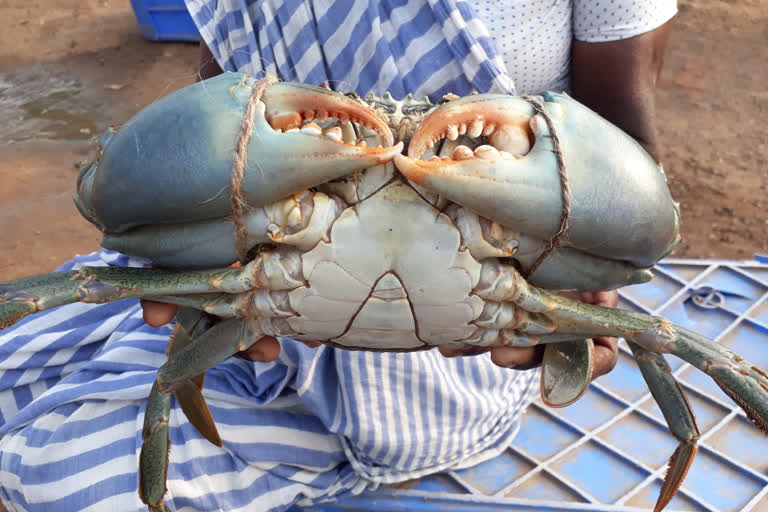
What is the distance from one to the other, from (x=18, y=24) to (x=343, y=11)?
17.9 feet

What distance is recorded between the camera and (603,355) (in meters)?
1.78

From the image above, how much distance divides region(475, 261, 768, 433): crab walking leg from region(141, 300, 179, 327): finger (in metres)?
0.60

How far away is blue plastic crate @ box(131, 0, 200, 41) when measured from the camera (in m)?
5.39

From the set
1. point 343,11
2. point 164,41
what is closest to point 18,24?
point 164,41

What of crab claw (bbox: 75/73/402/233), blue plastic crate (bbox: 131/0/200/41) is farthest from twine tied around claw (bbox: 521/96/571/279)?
blue plastic crate (bbox: 131/0/200/41)

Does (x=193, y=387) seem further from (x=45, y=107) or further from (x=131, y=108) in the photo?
(x=45, y=107)

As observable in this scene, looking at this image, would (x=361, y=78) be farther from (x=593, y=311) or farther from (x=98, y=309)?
(x=98, y=309)

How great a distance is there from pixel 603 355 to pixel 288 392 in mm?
753

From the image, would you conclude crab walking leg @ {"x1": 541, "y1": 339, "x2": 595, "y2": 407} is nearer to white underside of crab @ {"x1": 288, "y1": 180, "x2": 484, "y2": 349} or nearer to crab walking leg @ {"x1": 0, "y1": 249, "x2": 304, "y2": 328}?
white underside of crab @ {"x1": 288, "y1": 180, "x2": 484, "y2": 349}

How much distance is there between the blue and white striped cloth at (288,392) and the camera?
168cm

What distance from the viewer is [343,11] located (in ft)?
5.60

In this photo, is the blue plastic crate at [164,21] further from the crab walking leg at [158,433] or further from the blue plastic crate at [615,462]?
the crab walking leg at [158,433]

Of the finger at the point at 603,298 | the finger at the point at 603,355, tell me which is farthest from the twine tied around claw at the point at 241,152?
the finger at the point at 603,355

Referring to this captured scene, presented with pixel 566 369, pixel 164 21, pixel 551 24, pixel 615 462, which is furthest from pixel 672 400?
pixel 164 21
